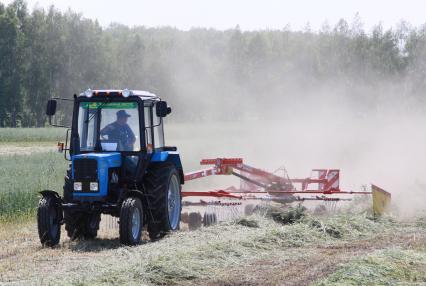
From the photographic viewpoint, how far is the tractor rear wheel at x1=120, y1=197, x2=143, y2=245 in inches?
435

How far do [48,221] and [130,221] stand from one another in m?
1.20

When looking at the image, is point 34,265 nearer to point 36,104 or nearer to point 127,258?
point 127,258

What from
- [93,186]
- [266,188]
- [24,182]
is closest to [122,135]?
[93,186]

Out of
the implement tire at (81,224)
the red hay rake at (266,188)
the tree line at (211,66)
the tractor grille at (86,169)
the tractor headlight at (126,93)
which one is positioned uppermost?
the tree line at (211,66)

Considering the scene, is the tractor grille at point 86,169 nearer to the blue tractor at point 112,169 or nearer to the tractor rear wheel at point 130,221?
the blue tractor at point 112,169

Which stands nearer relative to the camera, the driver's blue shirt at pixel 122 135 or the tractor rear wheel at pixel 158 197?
the tractor rear wheel at pixel 158 197

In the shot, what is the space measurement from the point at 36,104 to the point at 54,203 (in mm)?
55861

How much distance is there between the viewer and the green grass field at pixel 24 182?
51.6 ft

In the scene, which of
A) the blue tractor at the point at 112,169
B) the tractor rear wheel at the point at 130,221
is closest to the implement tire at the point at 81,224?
the blue tractor at the point at 112,169

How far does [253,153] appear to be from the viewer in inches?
1222

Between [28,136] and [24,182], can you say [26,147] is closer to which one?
[28,136]

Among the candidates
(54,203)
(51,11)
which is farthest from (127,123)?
(51,11)

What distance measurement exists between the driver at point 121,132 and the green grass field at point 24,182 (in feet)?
12.9

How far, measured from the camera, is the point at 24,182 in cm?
1819
